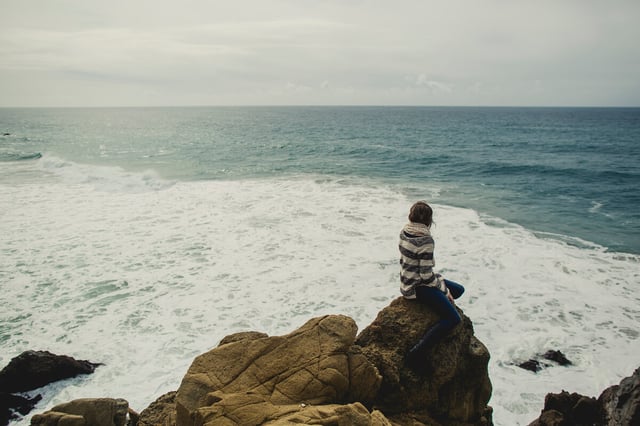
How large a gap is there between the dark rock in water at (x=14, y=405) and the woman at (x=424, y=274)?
785 centimetres

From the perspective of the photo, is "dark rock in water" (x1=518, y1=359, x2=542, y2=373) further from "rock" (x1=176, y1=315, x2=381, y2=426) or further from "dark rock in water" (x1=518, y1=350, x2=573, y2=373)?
"rock" (x1=176, y1=315, x2=381, y2=426)

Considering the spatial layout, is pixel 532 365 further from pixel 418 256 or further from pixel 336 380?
pixel 336 380

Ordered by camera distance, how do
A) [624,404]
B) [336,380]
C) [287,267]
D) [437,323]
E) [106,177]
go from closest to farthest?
1. [336,380]
2. [437,323]
3. [624,404]
4. [287,267]
5. [106,177]

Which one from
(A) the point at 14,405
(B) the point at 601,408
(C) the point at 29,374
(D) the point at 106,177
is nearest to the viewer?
(B) the point at 601,408

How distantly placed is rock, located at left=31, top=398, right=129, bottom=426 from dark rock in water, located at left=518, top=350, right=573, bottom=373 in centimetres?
870

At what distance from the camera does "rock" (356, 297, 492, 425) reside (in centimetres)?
561

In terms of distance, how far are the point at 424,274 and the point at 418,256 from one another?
27 centimetres

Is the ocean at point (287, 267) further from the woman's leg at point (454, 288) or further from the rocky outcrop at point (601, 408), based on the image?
the woman's leg at point (454, 288)

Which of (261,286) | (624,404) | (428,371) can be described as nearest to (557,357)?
(624,404)

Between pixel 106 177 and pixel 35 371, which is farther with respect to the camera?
pixel 106 177

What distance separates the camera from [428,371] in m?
5.82

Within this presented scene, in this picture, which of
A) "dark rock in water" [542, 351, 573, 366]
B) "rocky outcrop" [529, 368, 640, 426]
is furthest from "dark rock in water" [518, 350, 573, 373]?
"rocky outcrop" [529, 368, 640, 426]

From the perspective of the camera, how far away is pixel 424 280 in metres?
5.86

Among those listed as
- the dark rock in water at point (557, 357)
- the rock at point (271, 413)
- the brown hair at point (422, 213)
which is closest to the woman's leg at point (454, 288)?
the brown hair at point (422, 213)
